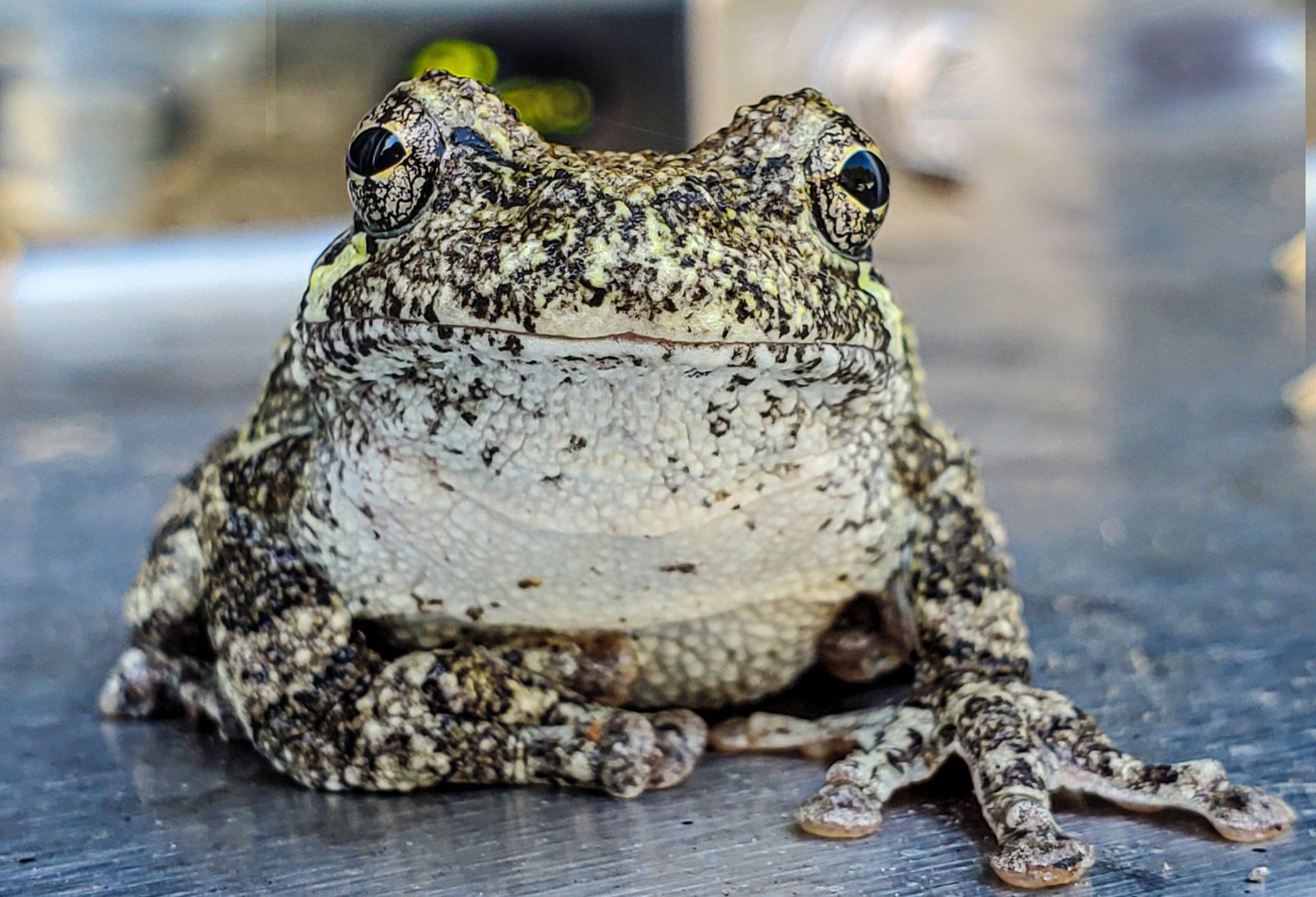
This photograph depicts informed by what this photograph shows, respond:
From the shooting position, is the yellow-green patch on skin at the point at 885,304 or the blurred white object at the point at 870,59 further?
the blurred white object at the point at 870,59

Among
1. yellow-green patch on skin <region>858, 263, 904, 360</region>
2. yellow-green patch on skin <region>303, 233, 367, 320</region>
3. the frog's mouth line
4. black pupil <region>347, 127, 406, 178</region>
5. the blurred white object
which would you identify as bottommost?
the frog's mouth line

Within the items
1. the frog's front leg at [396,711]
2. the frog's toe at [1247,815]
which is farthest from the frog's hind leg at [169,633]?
the frog's toe at [1247,815]

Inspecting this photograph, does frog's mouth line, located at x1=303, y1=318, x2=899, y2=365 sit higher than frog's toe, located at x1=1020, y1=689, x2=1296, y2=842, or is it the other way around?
frog's mouth line, located at x1=303, y1=318, x2=899, y2=365

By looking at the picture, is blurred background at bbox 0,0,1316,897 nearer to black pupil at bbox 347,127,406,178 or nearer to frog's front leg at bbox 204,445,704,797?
frog's front leg at bbox 204,445,704,797

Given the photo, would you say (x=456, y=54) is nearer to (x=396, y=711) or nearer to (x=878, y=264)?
(x=878, y=264)

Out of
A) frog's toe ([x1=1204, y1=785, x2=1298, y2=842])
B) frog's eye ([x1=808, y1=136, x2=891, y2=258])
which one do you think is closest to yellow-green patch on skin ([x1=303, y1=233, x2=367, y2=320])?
frog's eye ([x1=808, y1=136, x2=891, y2=258])

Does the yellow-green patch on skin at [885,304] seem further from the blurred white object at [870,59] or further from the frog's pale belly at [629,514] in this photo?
the blurred white object at [870,59]

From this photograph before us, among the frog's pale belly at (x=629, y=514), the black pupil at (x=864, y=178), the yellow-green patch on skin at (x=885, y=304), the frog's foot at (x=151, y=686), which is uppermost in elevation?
the black pupil at (x=864, y=178)

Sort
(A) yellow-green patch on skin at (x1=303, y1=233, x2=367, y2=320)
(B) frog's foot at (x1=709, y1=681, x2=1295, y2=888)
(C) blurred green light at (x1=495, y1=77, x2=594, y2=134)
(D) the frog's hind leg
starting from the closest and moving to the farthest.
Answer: (B) frog's foot at (x1=709, y1=681, x2=1295, y2=888) < (A) yellow-green patch on skin at (x1=303, y1=233, x2=367, y2=320) < (C) blurred green light at (x1=495, y1=77, x2=594, y2=134) < (D) the frog's hind leg
